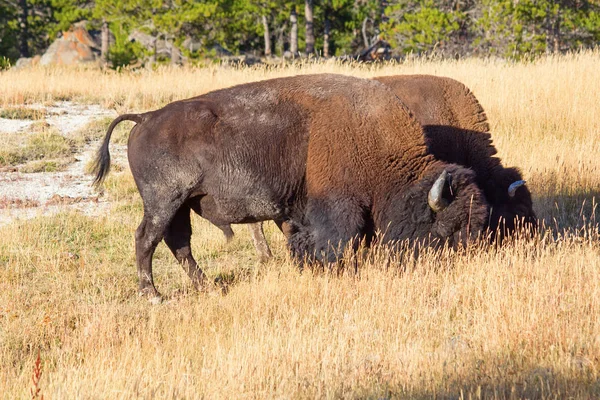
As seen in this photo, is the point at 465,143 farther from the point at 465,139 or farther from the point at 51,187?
the point at 51,187

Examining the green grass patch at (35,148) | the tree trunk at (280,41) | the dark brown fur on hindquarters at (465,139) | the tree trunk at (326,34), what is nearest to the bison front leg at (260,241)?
the dark brown fur on hindquarters at (465,139)

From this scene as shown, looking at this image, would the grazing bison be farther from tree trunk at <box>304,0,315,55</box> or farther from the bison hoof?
tree trunk at <box>304,0,315,55</box>

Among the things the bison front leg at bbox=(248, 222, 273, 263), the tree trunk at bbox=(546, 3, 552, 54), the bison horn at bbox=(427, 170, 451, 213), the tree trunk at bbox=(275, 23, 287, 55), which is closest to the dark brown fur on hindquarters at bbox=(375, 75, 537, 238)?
the bison horn at bbox=(427, 170, 451, 213)

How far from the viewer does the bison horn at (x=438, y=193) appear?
669 centimetres

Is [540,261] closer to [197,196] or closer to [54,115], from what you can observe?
[197,196]

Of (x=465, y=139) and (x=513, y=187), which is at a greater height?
(x=465, y=139)

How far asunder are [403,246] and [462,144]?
2133 mm

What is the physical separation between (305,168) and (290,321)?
1871 mm

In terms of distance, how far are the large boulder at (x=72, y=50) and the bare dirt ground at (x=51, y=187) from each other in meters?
23.0

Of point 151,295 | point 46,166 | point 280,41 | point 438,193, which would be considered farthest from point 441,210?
point 280,41

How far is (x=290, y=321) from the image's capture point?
566 cm

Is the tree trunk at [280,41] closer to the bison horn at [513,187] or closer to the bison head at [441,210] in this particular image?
the bison horn at [513,187]

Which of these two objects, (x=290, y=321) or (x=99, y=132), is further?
(x=99, y=132)

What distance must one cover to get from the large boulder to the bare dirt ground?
906 inches
